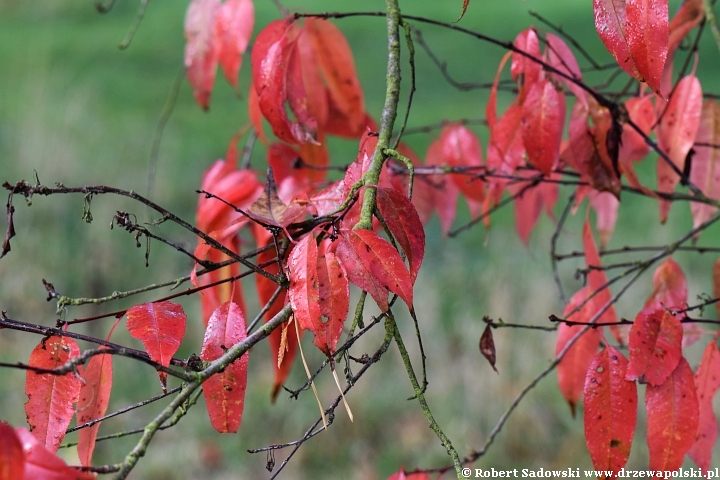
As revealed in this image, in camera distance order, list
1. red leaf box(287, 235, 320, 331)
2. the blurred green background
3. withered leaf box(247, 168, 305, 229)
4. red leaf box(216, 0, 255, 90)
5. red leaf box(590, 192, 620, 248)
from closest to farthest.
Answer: red leaf box(287, 235, 320, 331) → withered leaf box(247, 168, 305, 229) → red leaf box(216, 0, 255, 90) → red leaf box(590, 192, 620, 248) → the blurred green background

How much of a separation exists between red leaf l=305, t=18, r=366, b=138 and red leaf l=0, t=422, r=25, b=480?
0.66 meters

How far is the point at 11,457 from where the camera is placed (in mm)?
335

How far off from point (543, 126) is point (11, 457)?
0.60 meters

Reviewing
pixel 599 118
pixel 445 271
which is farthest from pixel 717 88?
pixel 599 118

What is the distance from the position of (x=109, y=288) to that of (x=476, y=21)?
449 cm

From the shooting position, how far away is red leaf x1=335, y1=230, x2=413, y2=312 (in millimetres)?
479

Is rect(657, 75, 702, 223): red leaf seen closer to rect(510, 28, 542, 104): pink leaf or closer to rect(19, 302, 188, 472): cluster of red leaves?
rect(510, 28, 542, 104): pink leaf

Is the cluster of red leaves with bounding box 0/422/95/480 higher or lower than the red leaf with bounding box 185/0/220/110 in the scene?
lower

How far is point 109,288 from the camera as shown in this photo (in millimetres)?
3354

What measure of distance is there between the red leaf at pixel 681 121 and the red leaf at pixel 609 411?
0.34m

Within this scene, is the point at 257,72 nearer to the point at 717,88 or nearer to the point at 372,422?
the point at 372,422

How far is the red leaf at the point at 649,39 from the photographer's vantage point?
0.47m

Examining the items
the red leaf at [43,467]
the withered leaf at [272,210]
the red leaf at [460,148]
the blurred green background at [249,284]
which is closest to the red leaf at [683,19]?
the red leaf at [460,148]

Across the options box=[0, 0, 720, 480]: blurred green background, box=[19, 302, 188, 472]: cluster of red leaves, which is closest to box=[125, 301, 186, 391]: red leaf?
box=[19, 302, 188, 472]: cluster of red leaves
